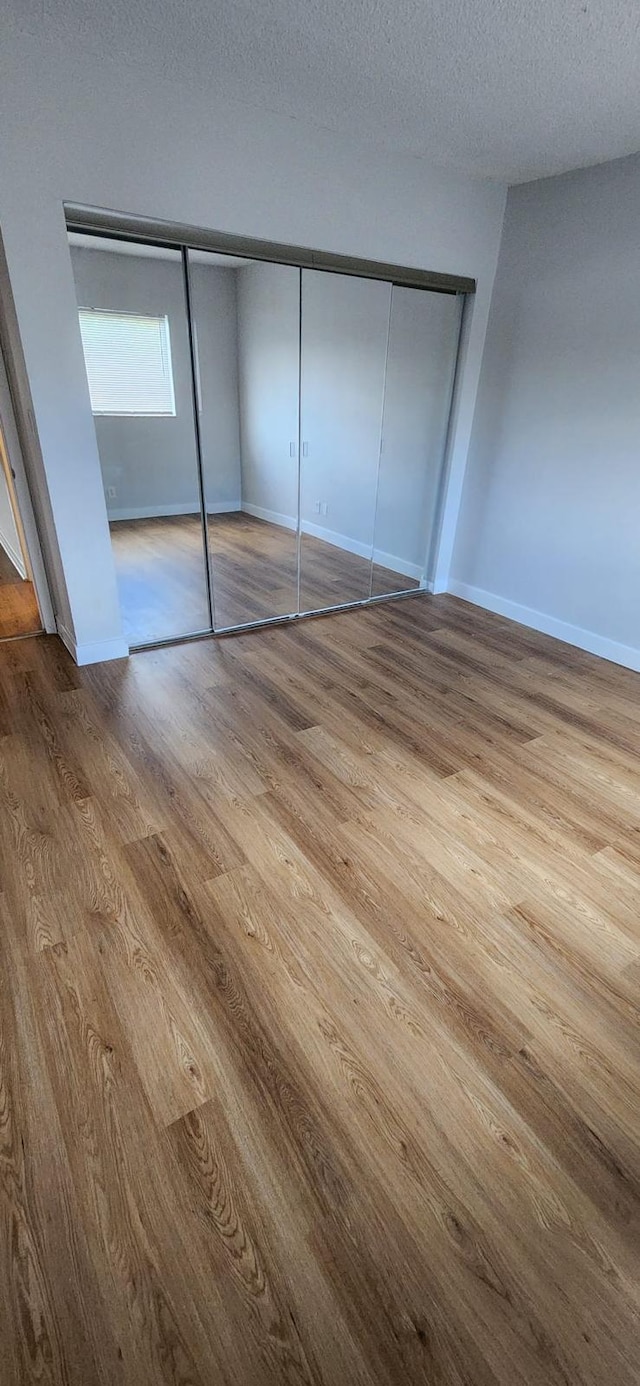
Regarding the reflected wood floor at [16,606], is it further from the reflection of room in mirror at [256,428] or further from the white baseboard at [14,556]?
the reflection of room in mirror at [256,428]

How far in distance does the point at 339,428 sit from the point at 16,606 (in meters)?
2.50

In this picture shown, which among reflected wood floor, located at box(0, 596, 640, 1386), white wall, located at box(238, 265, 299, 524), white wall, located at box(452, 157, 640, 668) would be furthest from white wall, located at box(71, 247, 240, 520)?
white wall, located at box(452, 157, 640, 668)

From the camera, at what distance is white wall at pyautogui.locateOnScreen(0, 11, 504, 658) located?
7.16 ft

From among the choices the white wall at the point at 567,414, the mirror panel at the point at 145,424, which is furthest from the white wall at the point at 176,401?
the white wall at the point at 567,414

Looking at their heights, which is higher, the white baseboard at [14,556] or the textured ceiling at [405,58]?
the textured ceiling at [405,58]

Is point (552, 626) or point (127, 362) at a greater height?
point (127, 362)

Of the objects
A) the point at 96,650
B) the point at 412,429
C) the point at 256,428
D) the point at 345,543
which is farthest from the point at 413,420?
the point at 96,650

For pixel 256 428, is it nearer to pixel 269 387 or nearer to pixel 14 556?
pixel 269 387

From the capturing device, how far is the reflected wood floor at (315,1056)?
97 centimetres

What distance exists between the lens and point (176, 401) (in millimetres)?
2977

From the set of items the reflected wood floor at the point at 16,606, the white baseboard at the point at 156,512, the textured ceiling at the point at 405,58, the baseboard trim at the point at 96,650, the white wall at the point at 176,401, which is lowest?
the reflected wood floor at the point at 16,606

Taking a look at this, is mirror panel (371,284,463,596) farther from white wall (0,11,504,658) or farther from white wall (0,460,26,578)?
white wall (0,460,26,578)

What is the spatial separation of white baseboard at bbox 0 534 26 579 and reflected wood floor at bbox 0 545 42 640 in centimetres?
4

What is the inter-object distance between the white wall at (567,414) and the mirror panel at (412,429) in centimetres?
29
